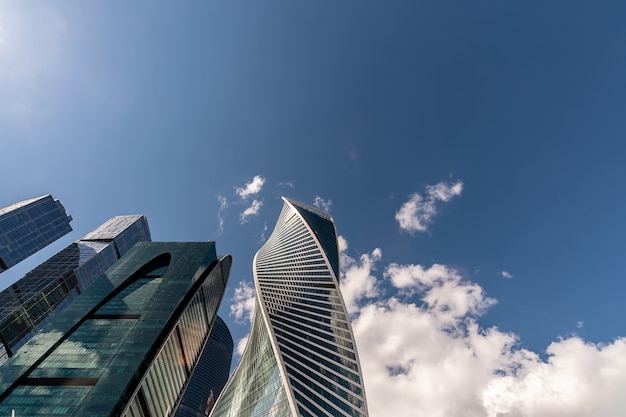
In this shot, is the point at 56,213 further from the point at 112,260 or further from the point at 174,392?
the point at 174,392

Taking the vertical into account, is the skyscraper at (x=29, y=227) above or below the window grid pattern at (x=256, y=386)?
above

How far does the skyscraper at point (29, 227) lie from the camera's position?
404ft

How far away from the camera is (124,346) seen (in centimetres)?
8544

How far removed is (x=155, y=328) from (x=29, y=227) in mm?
91923

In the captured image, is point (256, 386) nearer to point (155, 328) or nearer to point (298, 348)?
point (298, 348)

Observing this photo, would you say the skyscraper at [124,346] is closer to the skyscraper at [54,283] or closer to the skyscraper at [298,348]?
the skyscraper at [298,348]

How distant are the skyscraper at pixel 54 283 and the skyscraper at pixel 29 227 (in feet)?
38.4

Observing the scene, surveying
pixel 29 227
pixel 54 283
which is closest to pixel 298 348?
pixel 54 283

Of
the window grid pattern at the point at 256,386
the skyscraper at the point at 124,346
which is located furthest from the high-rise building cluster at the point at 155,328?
the window grid pattern at the point at 256,386

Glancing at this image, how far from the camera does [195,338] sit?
121312 mm

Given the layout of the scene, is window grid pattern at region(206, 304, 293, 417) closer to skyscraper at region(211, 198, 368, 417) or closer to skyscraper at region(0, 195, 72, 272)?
skyscraper at region(211, 198, 368, 417)

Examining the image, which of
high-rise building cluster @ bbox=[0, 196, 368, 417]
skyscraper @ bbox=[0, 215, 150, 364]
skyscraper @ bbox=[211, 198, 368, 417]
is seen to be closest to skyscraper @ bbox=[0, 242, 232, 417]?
high-rise building cluster @ bbox=[0, 196, 368, 417]

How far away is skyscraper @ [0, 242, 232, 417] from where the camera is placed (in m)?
72.1

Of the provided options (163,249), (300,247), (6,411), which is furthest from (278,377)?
(163,249)
